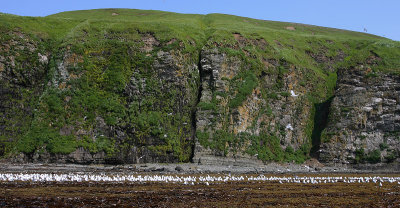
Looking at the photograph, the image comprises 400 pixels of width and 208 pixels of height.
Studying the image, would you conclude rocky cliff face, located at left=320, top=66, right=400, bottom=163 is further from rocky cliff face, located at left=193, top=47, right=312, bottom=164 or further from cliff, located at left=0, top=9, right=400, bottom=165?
rocky cliff face, located at left=193, top=47, right=312, bottom=164

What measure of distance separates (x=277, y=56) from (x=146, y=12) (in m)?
43.6

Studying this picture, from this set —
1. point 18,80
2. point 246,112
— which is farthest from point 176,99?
point 18,80

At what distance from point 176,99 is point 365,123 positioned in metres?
31.9

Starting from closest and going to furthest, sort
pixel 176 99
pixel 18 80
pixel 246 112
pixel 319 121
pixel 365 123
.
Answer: pixel 18 80 < pixel 176 99 < pixel 246 112 < pixel 365 123 < pixel 319 121

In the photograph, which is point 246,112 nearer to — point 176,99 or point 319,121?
point 176,99

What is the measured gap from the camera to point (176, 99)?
5719 cm

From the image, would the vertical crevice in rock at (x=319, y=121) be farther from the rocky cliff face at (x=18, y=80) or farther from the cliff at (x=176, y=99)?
the rocky cliff face at (x=18, y=80)

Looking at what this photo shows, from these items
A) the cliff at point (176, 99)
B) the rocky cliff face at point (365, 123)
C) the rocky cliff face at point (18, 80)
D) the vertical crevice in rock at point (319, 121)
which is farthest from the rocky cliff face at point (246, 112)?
the rocky cliff face at point (18, 80)

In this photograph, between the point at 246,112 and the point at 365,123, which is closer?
the point at 246,112

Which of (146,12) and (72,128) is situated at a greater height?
(146,12)

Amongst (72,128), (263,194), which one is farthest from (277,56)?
(263,194)

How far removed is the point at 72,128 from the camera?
165ft

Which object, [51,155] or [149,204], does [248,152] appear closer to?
[51,155]


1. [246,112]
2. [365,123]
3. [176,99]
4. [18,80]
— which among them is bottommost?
[365,123]
